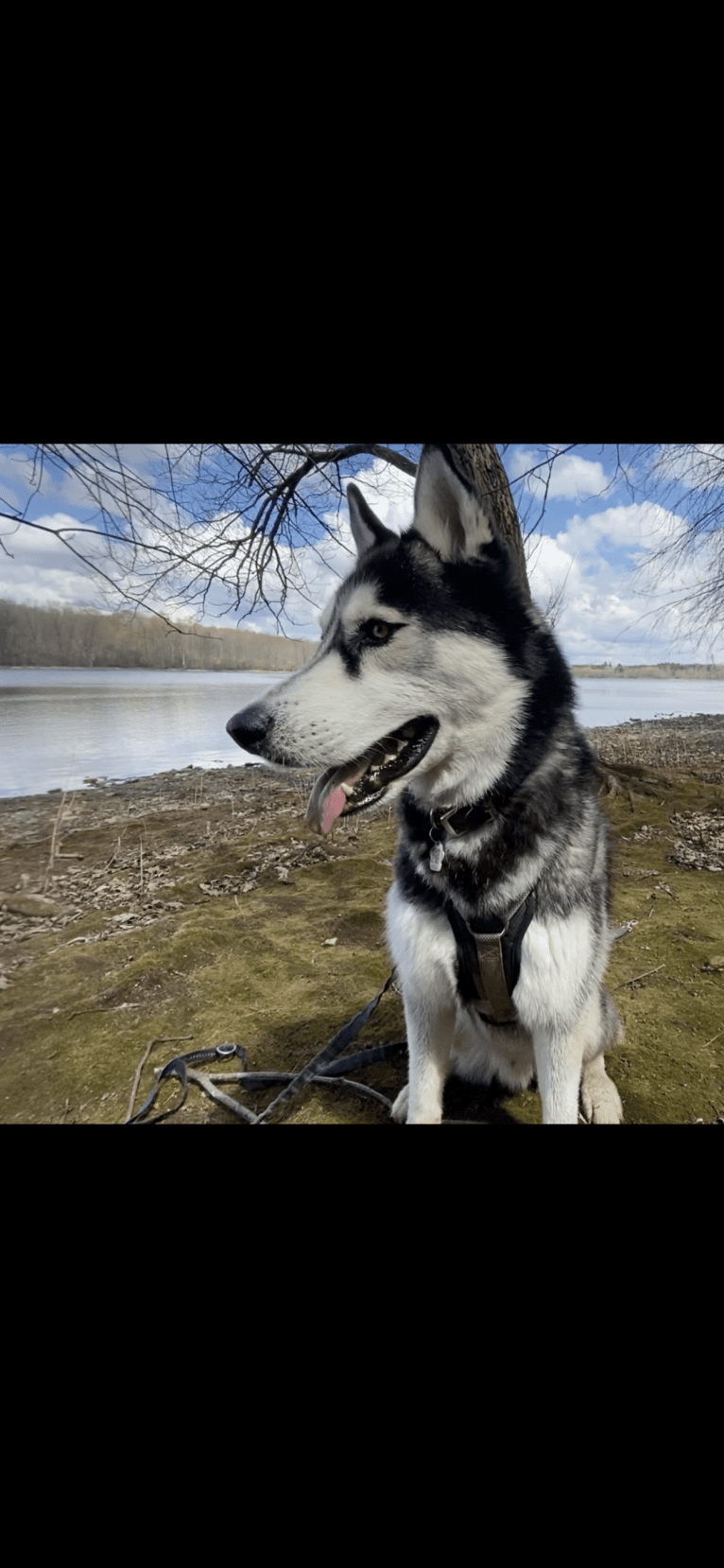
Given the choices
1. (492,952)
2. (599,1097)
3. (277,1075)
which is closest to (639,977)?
(599,1097)

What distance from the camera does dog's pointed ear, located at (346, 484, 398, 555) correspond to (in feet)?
3.54

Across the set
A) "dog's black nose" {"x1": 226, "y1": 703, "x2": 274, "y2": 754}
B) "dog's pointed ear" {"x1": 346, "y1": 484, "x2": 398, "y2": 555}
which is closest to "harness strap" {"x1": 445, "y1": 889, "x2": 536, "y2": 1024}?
"dog's black nose" {"x1": 226, "y1": 703, "x2": 274, "y2": 754}

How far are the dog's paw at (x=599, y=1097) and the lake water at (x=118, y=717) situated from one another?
3.10 ft

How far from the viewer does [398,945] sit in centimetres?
120

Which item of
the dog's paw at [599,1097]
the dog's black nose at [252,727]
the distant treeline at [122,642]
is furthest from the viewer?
the distant treeline at [122,642]

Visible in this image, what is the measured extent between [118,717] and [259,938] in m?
0.87

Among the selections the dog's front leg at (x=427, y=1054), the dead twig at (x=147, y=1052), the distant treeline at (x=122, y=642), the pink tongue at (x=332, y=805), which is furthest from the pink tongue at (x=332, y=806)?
the dead twig at (x=147, y=1052)

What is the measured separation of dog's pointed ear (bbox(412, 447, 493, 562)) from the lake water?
0.65 meters

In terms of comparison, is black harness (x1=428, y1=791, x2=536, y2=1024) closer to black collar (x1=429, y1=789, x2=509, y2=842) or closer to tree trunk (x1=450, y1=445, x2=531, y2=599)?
black collar (x1=429, y1=789, x2=509, y2=842)

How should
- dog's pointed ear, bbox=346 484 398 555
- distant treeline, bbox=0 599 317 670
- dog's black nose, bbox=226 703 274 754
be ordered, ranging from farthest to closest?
1. distant treeline, bbox=0 599 317 670
2. dog's pointed ear, bbox=346 484 398 555
3. dog's black nose, bbox=226 703 274 754

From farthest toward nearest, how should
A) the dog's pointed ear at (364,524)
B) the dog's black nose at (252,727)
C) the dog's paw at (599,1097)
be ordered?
the dog's paw at (599,1097), the dog's pointed ear at (364,524), the dog's black nose at (252,727)

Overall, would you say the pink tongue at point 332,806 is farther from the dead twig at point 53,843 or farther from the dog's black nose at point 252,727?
the dead twig at point 53,843

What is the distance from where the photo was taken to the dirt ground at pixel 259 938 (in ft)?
4.49
